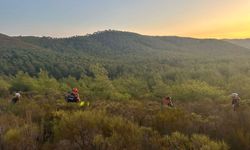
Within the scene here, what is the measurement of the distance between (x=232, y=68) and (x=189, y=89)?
30.1 metres

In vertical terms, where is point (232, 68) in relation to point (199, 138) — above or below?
below

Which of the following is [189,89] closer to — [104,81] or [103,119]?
[104,81]

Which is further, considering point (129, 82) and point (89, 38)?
point (89, 38)

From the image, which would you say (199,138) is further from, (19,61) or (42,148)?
(19,61)

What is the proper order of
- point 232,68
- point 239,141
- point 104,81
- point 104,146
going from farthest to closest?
point 232,68, point 104,81, point 239,141, point 104,146

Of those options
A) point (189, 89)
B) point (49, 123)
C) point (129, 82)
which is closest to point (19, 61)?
point (129, 82)

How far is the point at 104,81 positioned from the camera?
44219mm

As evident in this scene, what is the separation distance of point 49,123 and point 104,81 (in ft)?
99.9

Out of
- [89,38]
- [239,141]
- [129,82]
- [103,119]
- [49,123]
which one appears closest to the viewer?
[239,141]

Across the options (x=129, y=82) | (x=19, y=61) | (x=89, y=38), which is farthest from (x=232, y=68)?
(x=89, y=38)

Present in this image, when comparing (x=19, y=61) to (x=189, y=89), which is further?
(x=19, y=61)

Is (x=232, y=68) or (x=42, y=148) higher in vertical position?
(x=42, y=148)

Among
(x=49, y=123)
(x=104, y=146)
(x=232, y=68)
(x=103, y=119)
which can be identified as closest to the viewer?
(x=104, y=146)

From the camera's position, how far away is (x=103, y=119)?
42.2ft
